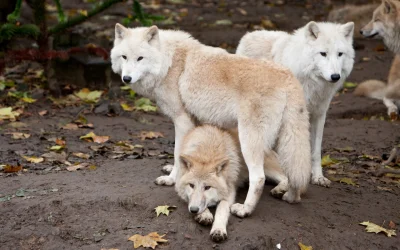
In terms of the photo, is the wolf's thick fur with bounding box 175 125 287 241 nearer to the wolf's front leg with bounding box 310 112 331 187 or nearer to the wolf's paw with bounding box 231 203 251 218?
the wolf's paw with bounding box 231 203 251 218

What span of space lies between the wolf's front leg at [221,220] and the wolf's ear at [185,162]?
1.52 feet

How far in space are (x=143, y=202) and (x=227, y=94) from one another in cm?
136

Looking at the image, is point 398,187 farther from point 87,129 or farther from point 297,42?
Result: point 87,129

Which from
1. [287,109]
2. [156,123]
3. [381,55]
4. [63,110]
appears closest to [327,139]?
[156,123]

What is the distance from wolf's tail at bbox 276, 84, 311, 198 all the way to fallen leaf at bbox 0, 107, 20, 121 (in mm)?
4849

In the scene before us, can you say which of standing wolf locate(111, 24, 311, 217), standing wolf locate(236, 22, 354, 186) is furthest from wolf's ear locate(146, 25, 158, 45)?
standing wolf locate(236, 22, 354, 186)

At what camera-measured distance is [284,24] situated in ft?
48.8

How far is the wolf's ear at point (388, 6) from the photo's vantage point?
391 inches

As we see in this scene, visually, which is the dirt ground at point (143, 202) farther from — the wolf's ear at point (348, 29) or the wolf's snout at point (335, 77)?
the wolf's ear at point (348, 29)

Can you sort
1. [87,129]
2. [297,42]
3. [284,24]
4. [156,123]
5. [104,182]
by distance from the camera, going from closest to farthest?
[104,182]
[297,42]
[87,129]
[156,123]
[284,24]

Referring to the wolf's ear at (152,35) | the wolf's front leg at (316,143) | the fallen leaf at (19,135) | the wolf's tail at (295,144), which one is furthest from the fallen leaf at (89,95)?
the wolf's tail at (295,144)

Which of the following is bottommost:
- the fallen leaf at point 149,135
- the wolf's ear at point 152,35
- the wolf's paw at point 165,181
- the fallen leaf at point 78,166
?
the fallen leaf at point 149,135

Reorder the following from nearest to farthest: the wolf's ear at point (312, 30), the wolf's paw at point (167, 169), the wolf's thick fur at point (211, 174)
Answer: the wolf's thick fur at point (211, 174) < the wolf's ear at point (312, 30) < the wolf's paw at point (167, 169)

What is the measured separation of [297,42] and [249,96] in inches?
63.1
